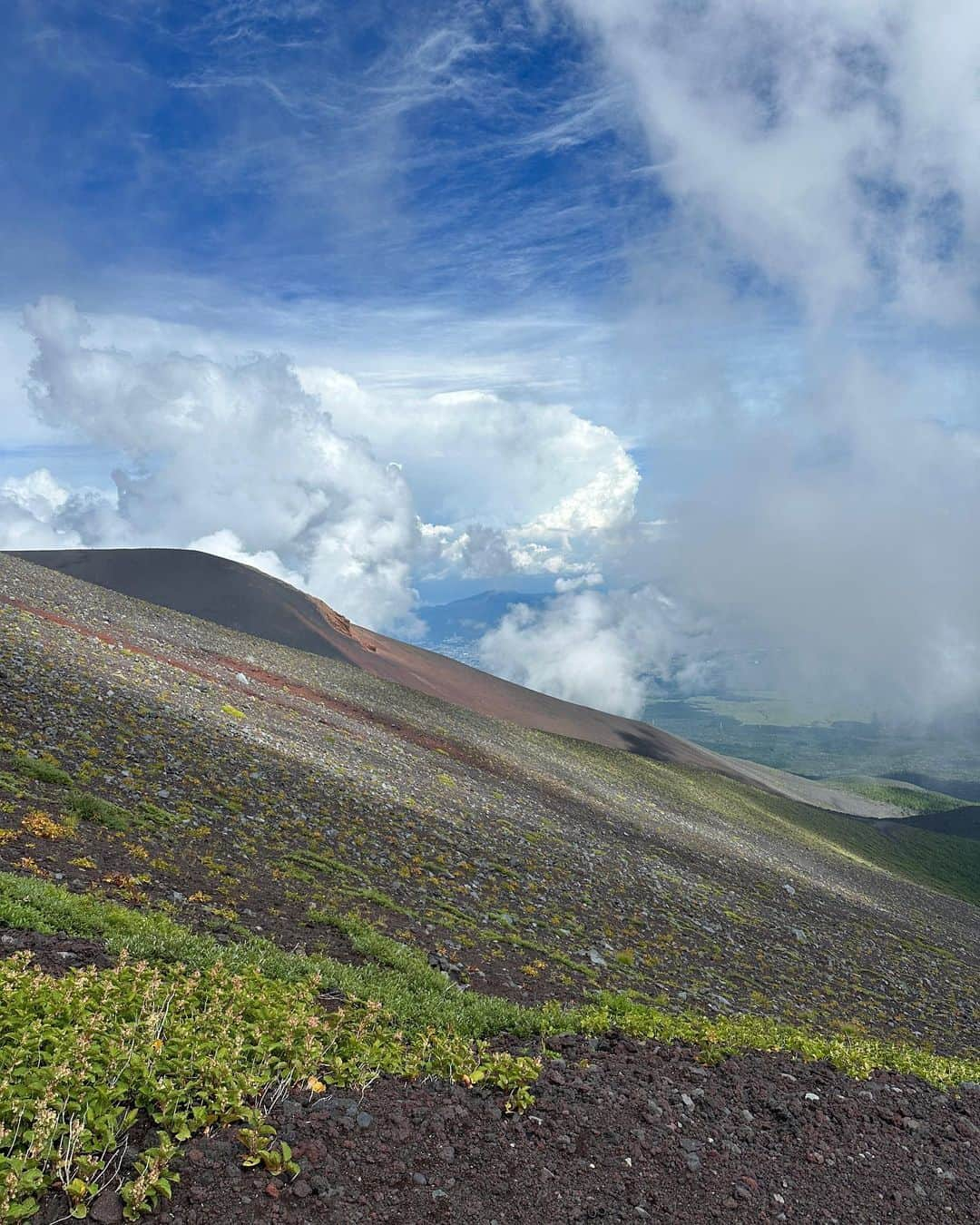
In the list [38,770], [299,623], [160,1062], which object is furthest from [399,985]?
[299,623]

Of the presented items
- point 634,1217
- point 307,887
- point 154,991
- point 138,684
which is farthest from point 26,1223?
point 138,684

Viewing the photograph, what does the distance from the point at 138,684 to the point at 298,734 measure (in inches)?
322

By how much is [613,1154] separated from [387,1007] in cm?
446

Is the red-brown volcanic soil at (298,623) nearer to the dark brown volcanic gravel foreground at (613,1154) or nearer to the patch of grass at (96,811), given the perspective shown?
the patch of grass at (96,811)

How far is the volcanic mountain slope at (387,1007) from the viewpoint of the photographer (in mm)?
8047

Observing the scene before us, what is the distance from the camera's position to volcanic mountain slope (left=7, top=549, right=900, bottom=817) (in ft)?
317

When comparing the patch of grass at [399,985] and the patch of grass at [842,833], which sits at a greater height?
the patch of grass at [842,833]

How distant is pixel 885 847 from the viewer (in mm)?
117875

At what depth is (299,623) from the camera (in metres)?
98.1

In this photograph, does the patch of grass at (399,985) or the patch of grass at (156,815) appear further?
the patch of grass at (156,815)

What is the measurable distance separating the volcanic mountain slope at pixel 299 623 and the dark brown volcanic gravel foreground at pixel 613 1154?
78574 millimetres

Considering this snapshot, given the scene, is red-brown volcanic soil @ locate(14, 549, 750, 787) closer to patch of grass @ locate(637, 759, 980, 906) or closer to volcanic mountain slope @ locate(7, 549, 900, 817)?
volcanic mountain slope @ locate(7, 549, 900, 817)

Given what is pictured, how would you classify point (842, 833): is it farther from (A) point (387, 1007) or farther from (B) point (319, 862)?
(A) point (387, 1007)

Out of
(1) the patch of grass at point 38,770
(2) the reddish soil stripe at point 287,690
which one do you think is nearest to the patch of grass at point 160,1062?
(1) the patch of grass at point 38,770
